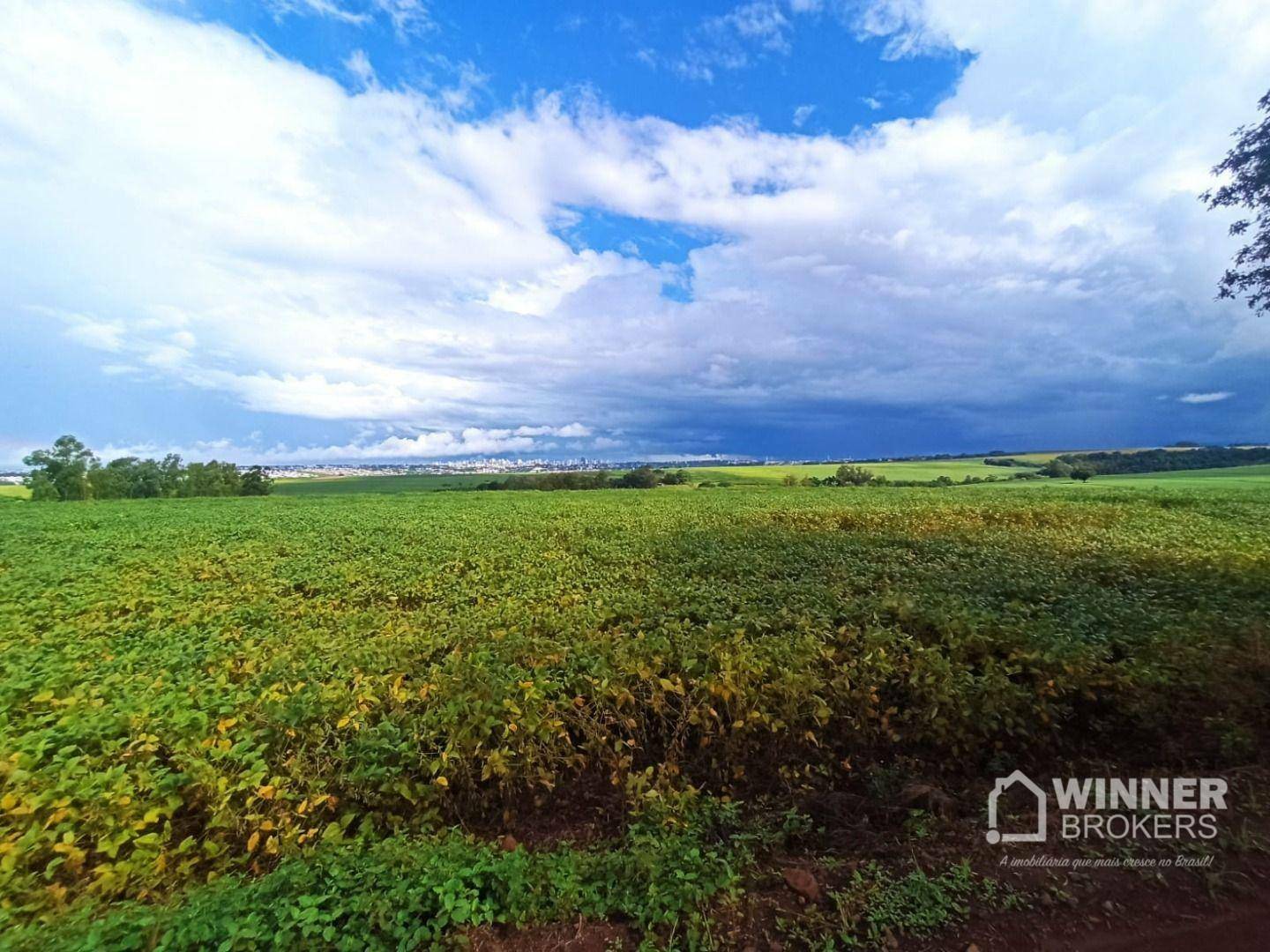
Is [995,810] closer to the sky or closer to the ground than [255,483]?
closer to the ground

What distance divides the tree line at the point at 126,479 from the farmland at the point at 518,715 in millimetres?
57075

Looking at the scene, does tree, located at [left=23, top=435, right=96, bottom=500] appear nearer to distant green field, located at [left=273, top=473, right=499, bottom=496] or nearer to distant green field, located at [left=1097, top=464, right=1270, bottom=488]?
distant green field, located at [left=273, top=473, right=499, bottom=496]

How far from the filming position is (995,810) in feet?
12.9

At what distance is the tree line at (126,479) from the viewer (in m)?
50.3

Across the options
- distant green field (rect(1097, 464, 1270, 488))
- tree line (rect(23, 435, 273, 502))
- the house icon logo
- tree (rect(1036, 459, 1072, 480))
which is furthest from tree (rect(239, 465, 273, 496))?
tree (rect(1036, 459, 1072, 480))

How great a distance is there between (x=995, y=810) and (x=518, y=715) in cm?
364

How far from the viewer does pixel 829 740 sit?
5.00m

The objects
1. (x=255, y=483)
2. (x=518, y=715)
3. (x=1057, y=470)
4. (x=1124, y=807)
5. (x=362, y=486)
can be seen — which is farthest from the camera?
(x=362, y=486)

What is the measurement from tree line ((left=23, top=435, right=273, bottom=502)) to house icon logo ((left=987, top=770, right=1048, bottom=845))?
63.9 meters

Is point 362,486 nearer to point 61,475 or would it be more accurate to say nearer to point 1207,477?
point 61,475

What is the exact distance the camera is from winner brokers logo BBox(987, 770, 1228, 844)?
360 cm

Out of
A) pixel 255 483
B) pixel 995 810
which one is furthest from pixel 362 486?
pixel 995 810

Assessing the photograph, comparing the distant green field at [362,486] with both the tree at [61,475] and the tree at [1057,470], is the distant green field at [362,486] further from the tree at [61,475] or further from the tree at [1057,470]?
the tree at [1057,470]

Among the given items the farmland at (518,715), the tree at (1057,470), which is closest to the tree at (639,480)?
the tree at (1057,470)
